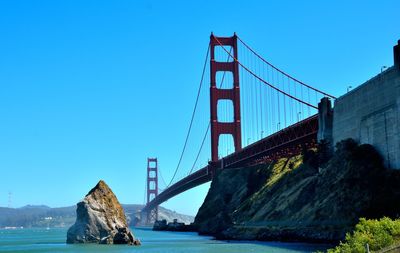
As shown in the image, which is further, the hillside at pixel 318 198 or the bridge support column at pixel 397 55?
the bridge support column at pixel 397 55

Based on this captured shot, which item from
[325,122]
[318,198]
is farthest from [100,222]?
[325,122]

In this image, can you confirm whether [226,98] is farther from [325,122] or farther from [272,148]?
[325,122]

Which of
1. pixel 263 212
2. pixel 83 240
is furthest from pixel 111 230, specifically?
pixel 263 212

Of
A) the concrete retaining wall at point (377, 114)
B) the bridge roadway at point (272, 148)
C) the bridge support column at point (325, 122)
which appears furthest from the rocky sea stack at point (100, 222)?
the concrete retaining wall at point (377, 114)

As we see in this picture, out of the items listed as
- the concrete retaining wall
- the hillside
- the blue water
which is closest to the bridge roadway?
the hillside

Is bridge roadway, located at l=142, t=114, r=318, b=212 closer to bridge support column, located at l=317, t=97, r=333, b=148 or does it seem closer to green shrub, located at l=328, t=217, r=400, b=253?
bridge support column, located at l=317, t=97, r=333, b=148

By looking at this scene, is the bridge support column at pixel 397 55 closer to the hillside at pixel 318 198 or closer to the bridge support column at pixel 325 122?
the hillside at pixel 318 198
